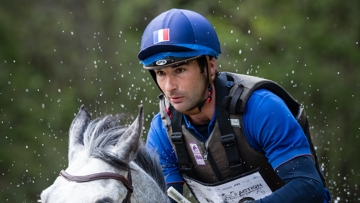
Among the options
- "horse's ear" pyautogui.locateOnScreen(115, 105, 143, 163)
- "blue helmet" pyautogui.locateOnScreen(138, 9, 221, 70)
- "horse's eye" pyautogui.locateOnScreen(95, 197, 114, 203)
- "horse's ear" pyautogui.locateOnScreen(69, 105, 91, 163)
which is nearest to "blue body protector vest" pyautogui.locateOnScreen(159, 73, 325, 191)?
"blue helmet" pyautogui.locateOnScreen(138, 9, 221, 70)

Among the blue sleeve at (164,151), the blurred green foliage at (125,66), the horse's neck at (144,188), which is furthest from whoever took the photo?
the blurred green foliage at (125,66)

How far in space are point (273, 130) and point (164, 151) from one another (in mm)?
893

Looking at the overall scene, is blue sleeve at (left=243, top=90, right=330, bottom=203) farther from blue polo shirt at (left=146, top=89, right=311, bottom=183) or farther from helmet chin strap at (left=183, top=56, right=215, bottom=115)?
helmet chin strap at (left=183, top=56, right=215, bottom=115)

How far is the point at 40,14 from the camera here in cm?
1478

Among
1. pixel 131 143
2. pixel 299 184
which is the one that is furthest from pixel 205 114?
pixel 131 143

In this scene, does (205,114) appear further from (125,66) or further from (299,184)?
(125,66)

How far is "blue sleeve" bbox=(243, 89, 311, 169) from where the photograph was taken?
12.4 ft

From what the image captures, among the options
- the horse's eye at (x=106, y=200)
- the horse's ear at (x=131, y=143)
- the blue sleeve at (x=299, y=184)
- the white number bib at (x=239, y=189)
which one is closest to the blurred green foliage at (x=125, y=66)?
the white number bib at (x=239, y=189)

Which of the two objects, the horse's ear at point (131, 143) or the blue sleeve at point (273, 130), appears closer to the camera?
the horse's ear at point (131, 143)

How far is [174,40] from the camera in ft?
12.8

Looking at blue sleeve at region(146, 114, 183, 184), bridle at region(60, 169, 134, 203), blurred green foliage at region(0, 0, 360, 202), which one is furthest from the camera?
blurred green foliage at region(0, 0, 360, 202)

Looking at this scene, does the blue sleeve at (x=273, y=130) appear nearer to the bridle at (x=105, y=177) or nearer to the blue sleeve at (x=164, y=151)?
the blue sleeve at (x=164, y=151)

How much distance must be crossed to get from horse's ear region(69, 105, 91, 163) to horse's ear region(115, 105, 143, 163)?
28 cm

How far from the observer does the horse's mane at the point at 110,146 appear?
3.30m
